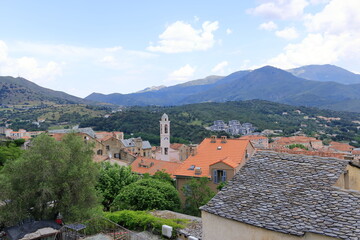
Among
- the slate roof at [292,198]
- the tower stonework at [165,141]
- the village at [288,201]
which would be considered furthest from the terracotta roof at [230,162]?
the tower stonework at [165,141]

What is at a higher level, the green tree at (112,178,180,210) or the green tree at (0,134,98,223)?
the green tree at (0,134,98,223)

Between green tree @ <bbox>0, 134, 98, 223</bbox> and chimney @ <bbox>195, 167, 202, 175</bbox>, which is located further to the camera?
chimney @ <bbox>195, 167, 202, 175</bbox>

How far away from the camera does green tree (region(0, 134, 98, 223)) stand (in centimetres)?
1855

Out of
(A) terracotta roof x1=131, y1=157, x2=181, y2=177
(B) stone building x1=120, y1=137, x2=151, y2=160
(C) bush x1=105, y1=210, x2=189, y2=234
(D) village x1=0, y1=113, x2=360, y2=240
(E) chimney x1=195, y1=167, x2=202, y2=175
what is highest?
(D) village x1=0, y1=113, x2=360, y2=240

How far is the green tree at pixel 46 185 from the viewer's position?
60.8 ft

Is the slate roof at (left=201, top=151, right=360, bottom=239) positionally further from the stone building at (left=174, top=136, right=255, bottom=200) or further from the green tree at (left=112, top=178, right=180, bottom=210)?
the stone building at (left=174, top=136, right=255, bottom=200)

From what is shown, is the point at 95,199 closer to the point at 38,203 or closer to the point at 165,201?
the point at 38,203

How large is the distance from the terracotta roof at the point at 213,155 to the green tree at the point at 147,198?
808 cm

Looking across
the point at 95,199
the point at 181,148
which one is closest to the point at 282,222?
the point at 95,199

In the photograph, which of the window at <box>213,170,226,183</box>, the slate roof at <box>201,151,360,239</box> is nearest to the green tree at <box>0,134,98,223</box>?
the slate roof at <box>201,151,360,239</box>

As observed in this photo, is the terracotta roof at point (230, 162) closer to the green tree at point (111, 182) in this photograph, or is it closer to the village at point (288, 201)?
the green tree at point (111, 182)

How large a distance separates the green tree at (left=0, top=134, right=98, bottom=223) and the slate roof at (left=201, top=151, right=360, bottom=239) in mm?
13697

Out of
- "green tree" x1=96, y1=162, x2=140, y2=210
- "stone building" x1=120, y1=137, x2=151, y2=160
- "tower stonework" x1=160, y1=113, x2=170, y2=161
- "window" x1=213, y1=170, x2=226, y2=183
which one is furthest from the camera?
"stone building" x1=120, y1=137, x2=151, y2=160

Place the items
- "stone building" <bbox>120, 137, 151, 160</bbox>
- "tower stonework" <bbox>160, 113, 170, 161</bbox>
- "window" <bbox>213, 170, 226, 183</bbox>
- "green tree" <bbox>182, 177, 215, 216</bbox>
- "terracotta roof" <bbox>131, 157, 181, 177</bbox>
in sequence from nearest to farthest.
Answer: "green tree" <bbox>182, 177, 215, 216</bbox>, "window" <bbox>213, 170, 226, 183</bbox>, "terracotta roof" <bbox>131, 157, 181, 177</bbox>, "tower stonework" <bbox>160, 113, 170, 161</bbox>, "stone building" <bbox>120, 137, 151, 160</bbox>
